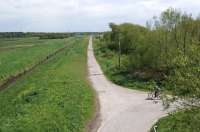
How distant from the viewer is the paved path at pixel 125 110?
90.9 feet

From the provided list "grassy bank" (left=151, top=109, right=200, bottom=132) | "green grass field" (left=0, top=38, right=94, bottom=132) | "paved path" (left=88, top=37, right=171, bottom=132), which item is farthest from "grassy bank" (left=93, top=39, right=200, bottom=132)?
"green grass field" (left=0, top=38, right=94, bottom=132)

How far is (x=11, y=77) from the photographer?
61.4 m

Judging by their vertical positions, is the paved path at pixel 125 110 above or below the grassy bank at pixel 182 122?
below

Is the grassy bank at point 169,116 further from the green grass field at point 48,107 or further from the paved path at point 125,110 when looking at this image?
the green grass field at point 48,107

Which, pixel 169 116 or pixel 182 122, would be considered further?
pixel 169 116

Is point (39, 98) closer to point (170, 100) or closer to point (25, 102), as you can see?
point (25, 102)

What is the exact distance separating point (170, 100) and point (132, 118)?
1161 cm

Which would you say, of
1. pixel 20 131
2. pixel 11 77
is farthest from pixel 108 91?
pixel 11 77

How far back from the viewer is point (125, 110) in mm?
32750

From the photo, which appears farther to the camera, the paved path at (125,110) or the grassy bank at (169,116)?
the paved path at (125,110)

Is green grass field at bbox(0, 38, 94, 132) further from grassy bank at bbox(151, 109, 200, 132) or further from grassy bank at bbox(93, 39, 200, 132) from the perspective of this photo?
grassy bank at bbox(151, 109, 200, 132)

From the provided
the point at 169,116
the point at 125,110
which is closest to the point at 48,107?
the point at 125,110

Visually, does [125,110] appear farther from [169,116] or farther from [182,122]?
[182,122]

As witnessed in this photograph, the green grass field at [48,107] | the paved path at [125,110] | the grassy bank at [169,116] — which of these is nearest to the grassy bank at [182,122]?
the grassy bank at [169,116]
